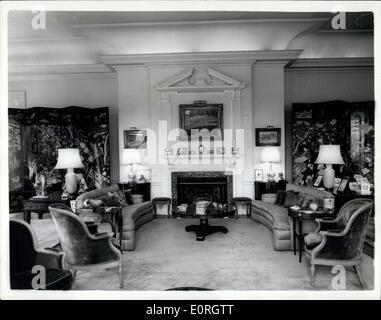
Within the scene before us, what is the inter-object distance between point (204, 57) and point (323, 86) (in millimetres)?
2941

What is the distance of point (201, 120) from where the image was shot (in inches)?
257

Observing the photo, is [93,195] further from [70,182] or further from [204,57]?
[204,57]

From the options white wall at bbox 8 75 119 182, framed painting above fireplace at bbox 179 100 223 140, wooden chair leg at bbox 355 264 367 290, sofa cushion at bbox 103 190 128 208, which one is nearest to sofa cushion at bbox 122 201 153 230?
sofa cushion at bbox 103 190 128 208

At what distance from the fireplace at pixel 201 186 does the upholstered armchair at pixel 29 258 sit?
4.00m

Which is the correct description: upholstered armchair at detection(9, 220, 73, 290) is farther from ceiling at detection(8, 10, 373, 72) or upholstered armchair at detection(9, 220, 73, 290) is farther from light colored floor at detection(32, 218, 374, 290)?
ceiling at detection(8, 10, 373, 72)

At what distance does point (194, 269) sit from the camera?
3.54 meters

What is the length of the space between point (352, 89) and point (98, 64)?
19.3ft

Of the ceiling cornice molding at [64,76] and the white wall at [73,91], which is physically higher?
the ceiling cornice molding at [64,76]

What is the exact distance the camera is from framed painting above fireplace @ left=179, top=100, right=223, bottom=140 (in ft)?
21.4

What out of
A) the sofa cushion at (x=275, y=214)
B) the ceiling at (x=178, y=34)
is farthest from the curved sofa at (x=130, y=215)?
the ceiling at (x=178, y=34)

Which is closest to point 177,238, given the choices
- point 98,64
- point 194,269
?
point 194,269

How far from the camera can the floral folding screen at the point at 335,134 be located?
248 inches

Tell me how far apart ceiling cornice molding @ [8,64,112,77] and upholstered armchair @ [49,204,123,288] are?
4.73 metres

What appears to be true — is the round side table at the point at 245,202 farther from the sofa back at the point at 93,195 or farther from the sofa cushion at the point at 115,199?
the sofa back at the point at 93,195
